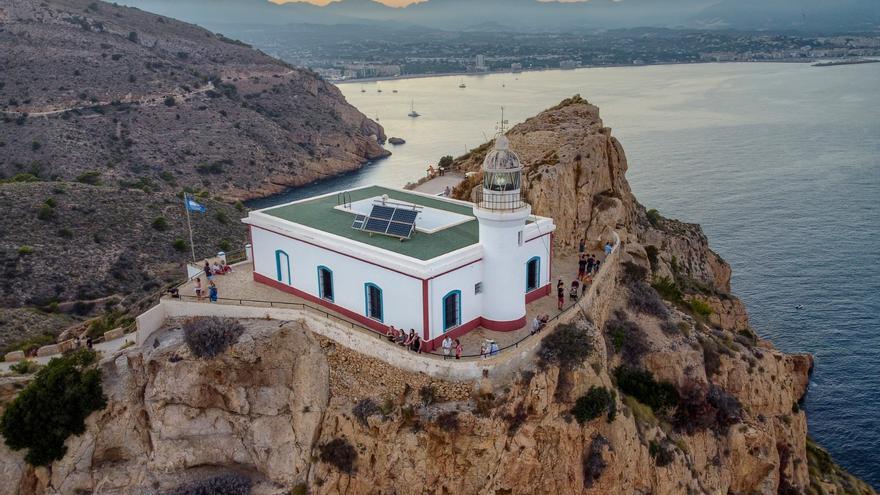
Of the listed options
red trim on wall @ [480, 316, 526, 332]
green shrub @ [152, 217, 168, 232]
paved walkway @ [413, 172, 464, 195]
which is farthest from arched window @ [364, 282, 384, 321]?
green shrub @ [152, 217, 168, 232]

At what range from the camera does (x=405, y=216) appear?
25469 mm

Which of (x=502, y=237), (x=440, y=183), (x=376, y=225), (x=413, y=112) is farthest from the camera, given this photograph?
(x=413, y=112)

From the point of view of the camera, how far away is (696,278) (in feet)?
142

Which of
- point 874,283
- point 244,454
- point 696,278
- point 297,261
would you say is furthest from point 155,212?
point 874,283

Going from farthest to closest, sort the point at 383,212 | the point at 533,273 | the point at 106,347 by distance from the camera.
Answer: the point at 106,347
the point at 533,273
the point at 383,212

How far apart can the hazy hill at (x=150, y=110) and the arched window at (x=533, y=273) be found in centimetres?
5562

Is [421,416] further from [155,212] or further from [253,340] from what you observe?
[155,212]

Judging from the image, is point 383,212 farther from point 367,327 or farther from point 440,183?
point 440,183

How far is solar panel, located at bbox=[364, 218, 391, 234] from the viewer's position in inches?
983

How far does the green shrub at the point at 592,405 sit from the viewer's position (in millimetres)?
21750

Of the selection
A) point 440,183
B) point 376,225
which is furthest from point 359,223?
point 440,183

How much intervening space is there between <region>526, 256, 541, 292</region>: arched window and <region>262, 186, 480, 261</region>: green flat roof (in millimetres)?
2483

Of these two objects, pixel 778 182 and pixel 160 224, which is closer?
pixel 160 224

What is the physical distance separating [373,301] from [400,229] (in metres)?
2.80
